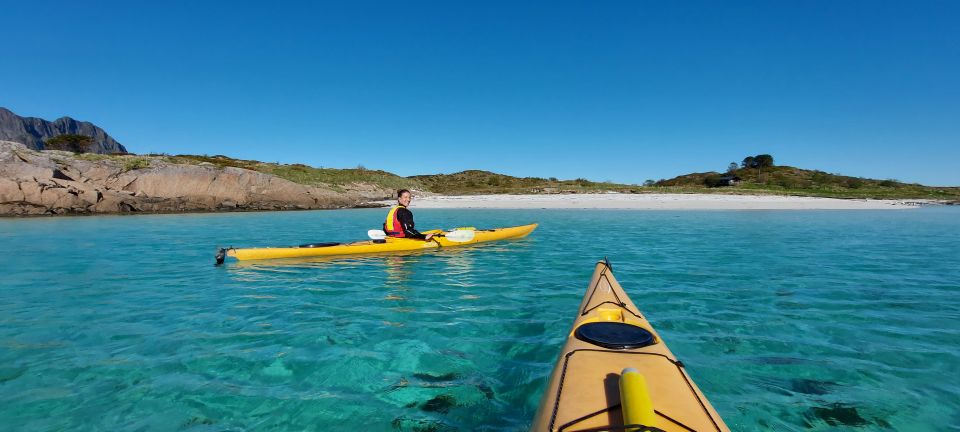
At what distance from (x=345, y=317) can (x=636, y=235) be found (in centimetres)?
1213

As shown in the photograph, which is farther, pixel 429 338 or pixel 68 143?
pixel 68 143

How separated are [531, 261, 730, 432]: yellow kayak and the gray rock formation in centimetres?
13030

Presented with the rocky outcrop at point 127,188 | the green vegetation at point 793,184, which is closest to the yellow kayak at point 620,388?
the rocky outcrop at point 127,188

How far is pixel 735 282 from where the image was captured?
25.7 ft

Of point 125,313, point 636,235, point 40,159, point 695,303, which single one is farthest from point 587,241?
point 40,159

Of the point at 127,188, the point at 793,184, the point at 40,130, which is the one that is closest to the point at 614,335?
the point at 127,188

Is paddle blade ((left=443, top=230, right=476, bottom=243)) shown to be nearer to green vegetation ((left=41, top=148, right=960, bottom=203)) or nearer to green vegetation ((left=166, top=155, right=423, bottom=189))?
green vegetation ((left=41, top=148, right=960, bottom=203))

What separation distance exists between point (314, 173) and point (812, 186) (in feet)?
193

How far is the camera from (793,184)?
53.1m

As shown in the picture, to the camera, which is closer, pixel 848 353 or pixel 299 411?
pixel 299 411

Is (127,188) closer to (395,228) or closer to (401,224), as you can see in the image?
(395,228)

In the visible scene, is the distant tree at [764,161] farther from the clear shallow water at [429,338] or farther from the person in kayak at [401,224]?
the person in kayak at [401,224]

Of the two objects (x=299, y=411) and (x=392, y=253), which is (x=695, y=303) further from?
(x=392, y=253)

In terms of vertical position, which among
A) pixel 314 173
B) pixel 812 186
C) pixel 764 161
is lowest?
pixel 812 186
